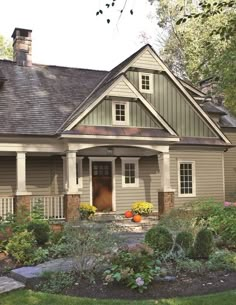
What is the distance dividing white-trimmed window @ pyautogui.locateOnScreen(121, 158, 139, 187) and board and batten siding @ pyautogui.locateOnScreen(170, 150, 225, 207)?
1.63m

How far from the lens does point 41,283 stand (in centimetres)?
679

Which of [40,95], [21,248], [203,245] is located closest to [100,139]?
[40,95]

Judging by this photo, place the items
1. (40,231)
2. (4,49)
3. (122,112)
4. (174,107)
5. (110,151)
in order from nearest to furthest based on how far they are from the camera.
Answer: (40,231) → (122,112) → (110,151) → (174,107) → (4,49)

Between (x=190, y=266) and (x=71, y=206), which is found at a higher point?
(x=71, y=206)

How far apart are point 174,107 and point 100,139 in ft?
16.6

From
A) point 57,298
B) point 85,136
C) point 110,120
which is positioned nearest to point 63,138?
point 85,136

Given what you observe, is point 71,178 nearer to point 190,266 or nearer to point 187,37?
point 190,266

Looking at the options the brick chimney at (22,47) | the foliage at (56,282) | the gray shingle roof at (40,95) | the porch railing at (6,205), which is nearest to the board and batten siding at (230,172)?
the gray shingle roof at (40,95)

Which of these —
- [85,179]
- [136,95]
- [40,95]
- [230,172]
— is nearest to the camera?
[136,95]

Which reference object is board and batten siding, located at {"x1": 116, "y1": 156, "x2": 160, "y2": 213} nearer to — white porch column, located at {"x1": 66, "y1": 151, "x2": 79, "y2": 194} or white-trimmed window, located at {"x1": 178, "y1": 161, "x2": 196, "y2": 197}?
white-trimmed window, located at {"x1": 178, "y1": 161, "x2": 196, "y2": 197}

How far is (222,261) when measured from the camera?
7906 mm

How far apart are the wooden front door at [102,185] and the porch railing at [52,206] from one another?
211 cm

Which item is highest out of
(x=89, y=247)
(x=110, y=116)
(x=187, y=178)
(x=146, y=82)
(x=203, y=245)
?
(x=146, y=82)

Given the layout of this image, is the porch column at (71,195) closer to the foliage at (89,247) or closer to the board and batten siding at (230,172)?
the foliage at (89,247)
